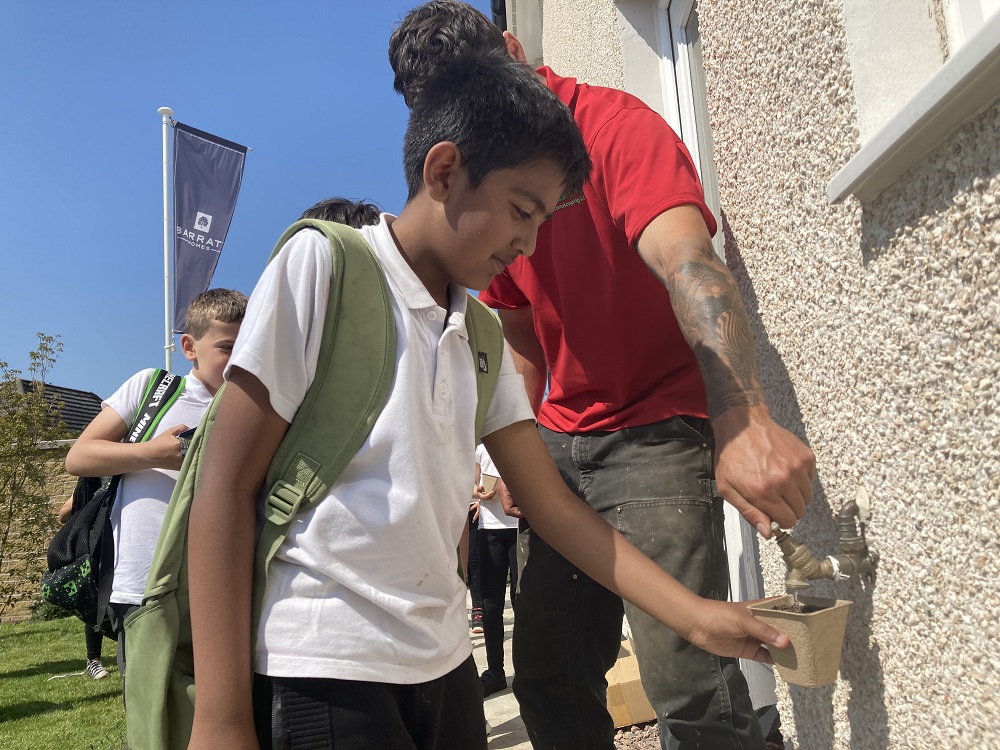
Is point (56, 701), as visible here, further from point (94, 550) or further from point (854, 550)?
point (854, 550)

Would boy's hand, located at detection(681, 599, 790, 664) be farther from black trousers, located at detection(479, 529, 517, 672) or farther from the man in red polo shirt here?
black trousers, located at detection(479, 529, 517, 672)

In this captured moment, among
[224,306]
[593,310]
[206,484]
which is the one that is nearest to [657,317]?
[593,310]

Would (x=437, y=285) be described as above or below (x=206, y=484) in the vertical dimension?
above

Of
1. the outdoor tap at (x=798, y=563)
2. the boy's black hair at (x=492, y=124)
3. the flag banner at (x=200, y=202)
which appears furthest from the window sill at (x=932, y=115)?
the flag banner at (x=200, y=202)

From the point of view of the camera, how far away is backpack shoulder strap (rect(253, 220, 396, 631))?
129cm

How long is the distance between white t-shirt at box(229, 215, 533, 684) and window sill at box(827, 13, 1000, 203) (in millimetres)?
842

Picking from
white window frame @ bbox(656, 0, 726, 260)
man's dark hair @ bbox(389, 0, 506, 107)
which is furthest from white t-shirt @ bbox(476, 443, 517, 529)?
man's dark hair @ bbox(389, 0, 506, 107)

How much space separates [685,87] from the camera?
345 centimetres

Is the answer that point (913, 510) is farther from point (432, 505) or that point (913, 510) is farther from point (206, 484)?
point (206, 484)

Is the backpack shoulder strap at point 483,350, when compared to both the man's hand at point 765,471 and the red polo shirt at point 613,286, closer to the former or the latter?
the red polo shirt at point 613,286

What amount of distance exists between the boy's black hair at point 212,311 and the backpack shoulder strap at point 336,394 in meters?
2.10

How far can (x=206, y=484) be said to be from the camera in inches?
50.0

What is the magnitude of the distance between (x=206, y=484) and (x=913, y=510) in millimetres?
1209

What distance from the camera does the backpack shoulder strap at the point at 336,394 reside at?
129 centimetres
